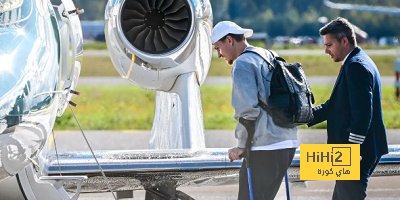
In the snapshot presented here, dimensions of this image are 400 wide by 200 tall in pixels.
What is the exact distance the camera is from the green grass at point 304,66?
29428 mm

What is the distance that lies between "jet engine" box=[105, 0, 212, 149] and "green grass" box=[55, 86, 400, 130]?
855cm

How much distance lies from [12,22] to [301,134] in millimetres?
9708

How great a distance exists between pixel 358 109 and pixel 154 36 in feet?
6.32

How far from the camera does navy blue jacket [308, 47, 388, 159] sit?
181 inches

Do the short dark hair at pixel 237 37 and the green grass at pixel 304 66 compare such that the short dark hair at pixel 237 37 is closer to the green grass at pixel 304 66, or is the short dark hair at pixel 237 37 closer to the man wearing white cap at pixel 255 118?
the man wearing white cap at pixel 255 118

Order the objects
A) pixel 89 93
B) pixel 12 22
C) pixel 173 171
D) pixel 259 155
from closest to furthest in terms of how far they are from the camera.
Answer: pixel 12 22, pixel 259 155, pixel 173 171, pixel 89 93

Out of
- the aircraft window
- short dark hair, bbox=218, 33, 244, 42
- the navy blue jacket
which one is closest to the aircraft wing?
the navy blue jacket

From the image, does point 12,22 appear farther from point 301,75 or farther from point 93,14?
point 93,14

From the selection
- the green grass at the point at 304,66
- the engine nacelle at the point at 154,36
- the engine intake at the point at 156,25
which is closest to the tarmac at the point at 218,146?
the engine nacelle at the point at 154,36

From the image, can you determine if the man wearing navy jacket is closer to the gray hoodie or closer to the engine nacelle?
the gray hoodie

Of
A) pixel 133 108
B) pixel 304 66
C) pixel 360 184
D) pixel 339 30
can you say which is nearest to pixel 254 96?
pixel 339 30

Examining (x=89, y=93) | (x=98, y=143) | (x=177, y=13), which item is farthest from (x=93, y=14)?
(x=177, y=13)

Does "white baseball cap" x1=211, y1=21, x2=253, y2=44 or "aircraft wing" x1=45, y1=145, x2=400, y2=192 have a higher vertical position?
"white baseball cap" x1=211, y1=21, x2=253, y2=44

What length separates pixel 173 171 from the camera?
18.5 ft
